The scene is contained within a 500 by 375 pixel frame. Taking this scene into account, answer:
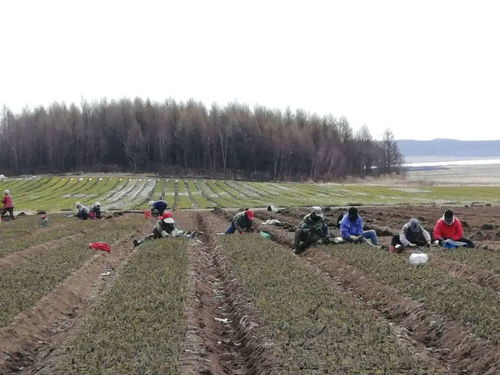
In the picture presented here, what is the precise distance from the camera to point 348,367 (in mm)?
9070

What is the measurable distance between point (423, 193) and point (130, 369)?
250 feet

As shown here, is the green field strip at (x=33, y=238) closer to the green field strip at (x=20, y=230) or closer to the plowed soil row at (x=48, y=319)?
the green field strip at (x=20, y=230)

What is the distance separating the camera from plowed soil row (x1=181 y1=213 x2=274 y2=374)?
1009 centimetres

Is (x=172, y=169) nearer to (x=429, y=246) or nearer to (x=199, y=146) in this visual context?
(x=199, y=146)

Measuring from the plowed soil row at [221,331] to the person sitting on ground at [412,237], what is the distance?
22.8 feet

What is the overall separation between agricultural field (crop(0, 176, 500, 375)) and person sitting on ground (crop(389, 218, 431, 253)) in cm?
138

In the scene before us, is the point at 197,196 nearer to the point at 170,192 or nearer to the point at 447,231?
the point at 170,192

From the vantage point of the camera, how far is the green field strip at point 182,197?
63688 millimetres

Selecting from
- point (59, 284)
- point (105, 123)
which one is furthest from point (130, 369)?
point (105, 123)

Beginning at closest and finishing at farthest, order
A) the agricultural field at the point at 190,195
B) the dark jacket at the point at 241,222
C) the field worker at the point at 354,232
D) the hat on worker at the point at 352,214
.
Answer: the hat on worker at the point at 352,214
the field worker at the point at 354,232
the dark jacket at the point at 241,222
the agricultural field at the point at 190,195

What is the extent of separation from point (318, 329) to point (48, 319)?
6828mm

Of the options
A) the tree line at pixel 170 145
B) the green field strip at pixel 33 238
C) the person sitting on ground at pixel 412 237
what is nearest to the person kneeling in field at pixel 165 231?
the green field strip at pixel 33 238

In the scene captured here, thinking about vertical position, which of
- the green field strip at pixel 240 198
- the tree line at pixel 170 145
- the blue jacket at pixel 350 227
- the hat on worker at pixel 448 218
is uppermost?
the tree line at pixel 170 145

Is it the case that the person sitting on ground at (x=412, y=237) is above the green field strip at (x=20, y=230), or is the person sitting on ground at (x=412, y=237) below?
above
